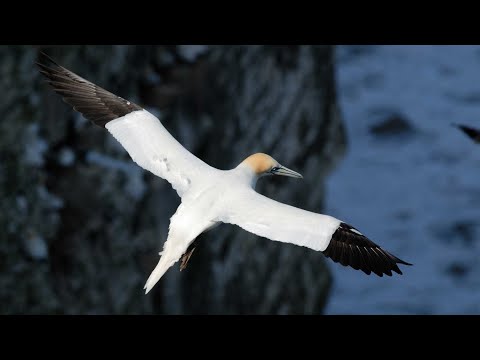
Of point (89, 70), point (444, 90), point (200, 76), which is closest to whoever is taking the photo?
point (89, 70)

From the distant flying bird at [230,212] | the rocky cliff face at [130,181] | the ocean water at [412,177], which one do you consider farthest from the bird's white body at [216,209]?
the ocean water at [412,177]

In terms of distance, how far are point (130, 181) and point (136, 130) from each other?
5128 millimetres

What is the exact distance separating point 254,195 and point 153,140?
0.77m

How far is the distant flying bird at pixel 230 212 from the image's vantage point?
5004 mm

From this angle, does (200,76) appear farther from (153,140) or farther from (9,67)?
(153,140)

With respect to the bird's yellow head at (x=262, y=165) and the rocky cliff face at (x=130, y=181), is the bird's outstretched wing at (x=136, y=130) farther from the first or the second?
the rocky cliff face at (x=130, y=181)

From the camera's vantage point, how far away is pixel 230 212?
510 centimetres

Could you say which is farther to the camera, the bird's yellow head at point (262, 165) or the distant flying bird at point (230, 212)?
the bird's yellow head at point (262, 165)

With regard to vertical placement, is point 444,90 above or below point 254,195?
above

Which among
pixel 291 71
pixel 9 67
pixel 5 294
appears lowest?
pixel 5 294

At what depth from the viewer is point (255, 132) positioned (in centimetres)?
1374

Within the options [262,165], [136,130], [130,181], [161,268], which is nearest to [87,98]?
[136,130]

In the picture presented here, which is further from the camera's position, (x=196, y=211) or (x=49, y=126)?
(x=49, y=126)

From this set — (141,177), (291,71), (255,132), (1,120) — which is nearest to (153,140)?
(1,120)
